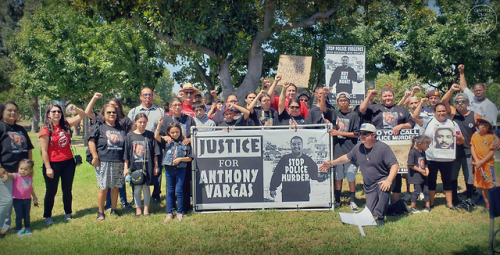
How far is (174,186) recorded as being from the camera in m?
6.42

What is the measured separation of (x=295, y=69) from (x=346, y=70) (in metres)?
1.41

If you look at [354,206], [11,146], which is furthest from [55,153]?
[354,206]

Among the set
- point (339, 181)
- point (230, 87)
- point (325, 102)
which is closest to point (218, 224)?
point (339, 181)

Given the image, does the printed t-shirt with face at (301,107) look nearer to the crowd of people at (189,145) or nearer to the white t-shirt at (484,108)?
the crowd of people at (189,145)

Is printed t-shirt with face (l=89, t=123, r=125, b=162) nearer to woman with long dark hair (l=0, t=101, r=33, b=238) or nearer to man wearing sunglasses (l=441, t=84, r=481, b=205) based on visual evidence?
woman with long dark hair (l=0, t=101, r=33, b=238)

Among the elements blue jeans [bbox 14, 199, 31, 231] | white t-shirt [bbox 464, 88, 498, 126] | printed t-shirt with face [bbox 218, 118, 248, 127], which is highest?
white t-shirt [bbox 464, 88, 498, 126]

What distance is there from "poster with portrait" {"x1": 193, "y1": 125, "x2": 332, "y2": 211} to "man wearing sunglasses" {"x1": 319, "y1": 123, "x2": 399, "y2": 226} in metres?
0.83

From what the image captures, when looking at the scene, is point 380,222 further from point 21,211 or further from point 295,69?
point 21,211

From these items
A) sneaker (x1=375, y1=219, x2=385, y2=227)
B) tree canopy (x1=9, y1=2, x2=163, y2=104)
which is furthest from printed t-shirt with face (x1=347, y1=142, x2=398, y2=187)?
tree canopy (x1=9, y1=2, x2=163, y2=104)

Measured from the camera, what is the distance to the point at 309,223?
5.83 m

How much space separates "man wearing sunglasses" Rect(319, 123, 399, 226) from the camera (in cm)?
580

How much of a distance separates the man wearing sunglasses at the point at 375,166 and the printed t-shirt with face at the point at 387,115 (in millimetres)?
1292

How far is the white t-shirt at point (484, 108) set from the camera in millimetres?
6082

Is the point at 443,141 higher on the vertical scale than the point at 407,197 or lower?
higher
